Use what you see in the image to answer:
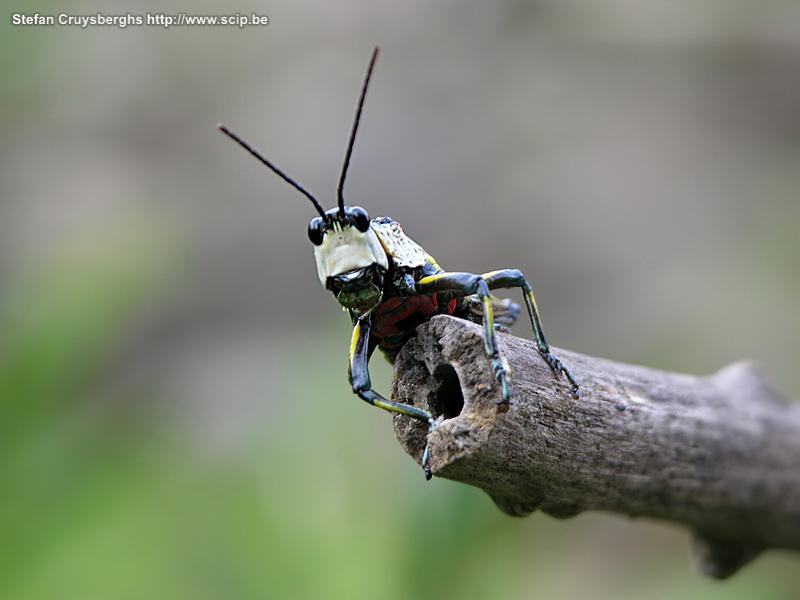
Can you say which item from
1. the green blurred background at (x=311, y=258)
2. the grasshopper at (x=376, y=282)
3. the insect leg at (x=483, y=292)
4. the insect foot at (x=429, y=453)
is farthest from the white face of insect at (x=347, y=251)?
the green blurred background at (x=311, y=258)

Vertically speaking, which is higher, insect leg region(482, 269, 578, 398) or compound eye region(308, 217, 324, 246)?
compound eye region(308, 217, 324, 246)

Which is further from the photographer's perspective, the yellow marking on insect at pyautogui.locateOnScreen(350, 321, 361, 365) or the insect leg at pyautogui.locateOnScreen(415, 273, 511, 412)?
the yellow marking on insect at pyautogui.locateOnScreen(350, 321, 361, 365)

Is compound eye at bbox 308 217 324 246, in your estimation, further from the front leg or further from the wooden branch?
the wooden branch

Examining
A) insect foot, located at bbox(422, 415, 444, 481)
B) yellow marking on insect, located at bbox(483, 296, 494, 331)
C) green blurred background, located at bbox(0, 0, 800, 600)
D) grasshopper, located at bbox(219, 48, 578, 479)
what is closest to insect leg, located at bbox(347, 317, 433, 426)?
grasshopper, located at bbox(219, 48, 578, 479)

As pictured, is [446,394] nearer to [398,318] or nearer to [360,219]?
[398,318]

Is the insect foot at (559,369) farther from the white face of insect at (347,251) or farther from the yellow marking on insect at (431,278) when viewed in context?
the white face of insect at (347,251)

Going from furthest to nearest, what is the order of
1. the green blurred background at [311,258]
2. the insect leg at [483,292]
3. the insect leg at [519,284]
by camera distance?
1. the green blurred background at [311,258]
2. the insect leg at [519,284]
3. the insect leg at [483,292]

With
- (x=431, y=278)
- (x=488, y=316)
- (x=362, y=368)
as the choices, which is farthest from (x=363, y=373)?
(x=488, y=316)
